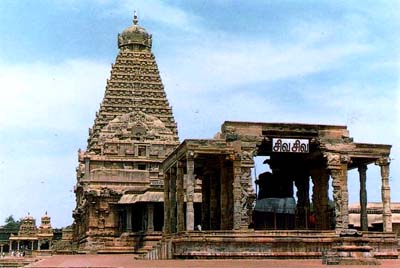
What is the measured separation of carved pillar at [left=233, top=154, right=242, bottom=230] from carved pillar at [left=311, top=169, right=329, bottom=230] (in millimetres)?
7448

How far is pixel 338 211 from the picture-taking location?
119 feet

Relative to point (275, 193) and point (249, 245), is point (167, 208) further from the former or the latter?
point (249, 245)

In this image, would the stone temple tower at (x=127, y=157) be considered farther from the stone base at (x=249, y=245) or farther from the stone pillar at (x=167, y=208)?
the stone base at (x=249, y=245)

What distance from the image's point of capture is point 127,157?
72.4m

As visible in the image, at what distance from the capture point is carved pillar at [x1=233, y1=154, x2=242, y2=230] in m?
35.0

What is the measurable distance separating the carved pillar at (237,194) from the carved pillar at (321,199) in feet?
24.4

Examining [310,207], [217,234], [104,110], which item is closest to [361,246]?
[217,234]

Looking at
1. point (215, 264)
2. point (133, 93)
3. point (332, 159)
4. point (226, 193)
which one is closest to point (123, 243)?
point (226, 193)

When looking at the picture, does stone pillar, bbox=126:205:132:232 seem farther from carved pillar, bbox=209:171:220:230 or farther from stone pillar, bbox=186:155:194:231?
stone pillar, bbox=186:155:194:231

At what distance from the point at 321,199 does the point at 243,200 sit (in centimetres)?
763

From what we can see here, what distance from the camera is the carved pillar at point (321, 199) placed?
4072 cm

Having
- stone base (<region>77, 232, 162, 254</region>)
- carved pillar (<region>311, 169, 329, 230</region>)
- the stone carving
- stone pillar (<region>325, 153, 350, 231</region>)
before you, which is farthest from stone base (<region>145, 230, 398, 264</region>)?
stone base (<region>77, 232, 162, 254</region>)

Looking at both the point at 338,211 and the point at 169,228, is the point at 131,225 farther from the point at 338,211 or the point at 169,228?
the point at 338,211

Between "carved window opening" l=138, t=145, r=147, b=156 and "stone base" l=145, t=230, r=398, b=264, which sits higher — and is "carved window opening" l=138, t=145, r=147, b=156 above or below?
above
